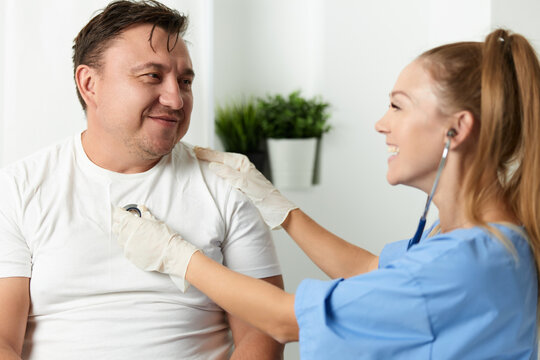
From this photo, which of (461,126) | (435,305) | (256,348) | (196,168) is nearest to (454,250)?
(435,305)

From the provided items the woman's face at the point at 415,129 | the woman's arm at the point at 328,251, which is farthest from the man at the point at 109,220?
the woman's face at the point at 415,129

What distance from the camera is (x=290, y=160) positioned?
2.83 m

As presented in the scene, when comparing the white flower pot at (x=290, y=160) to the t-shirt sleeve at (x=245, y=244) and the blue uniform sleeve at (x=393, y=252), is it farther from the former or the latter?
the blue uniform sleeve at (x=393, y=252)

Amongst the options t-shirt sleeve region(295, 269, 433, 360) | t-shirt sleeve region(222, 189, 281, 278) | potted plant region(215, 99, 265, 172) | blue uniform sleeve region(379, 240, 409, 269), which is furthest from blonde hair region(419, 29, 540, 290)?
potted plant region(215, 99, 265, 172)

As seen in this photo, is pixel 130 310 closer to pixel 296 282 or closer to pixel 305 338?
pixel 305 338

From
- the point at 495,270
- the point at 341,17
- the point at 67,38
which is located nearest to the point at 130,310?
the point at 495,270

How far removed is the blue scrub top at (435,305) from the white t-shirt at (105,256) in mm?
462

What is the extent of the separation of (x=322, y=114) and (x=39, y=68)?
1.38m

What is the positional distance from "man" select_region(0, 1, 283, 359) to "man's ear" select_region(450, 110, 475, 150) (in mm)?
649

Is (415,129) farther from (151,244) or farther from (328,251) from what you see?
(151,244)

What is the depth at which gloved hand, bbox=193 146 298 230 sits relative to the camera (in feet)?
5.08

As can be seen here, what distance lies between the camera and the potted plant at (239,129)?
9.08 ft

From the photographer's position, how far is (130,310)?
1480 mm

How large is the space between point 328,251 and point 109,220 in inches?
21.8
